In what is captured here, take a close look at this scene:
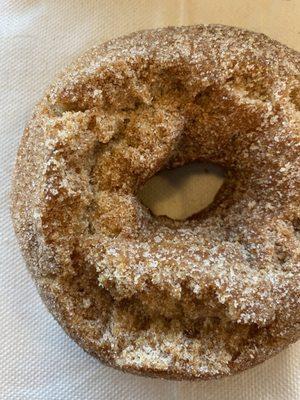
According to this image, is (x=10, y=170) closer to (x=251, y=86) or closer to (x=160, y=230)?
(x=160, y=230)

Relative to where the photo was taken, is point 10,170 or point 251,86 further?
point 10,170

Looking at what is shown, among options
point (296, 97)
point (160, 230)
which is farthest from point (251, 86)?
point (160, 230)

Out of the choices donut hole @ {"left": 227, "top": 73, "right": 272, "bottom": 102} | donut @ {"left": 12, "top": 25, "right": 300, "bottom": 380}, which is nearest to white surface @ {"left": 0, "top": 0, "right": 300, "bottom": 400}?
donut @ {"left": 12, "top": 25, "right": 300, "bottom": 380}

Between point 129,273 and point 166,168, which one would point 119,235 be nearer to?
point 129,273

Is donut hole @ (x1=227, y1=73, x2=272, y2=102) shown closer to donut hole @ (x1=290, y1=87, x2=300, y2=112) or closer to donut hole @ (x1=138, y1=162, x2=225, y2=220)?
donut hole @ (x1=290, y1=87, x2=300, y2=112)

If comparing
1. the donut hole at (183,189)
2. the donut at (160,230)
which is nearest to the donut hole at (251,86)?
the donut at (160,230)

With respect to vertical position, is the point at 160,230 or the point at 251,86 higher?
the point at 251,86

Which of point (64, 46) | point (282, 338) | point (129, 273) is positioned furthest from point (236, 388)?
point (64, 46)
